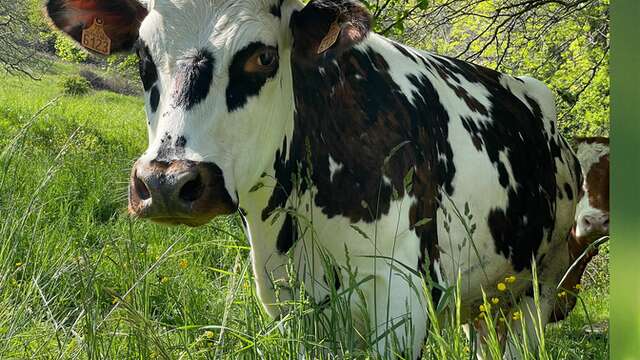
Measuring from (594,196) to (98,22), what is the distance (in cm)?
334

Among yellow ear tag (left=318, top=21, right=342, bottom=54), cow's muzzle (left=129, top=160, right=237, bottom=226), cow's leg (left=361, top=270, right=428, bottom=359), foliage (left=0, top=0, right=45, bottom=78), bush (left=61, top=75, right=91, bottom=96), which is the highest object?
yellow ear tag (left=318, top=21, right=342, bottom=54)

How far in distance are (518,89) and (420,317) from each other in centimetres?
254

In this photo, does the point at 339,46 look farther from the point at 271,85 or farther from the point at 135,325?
the point at 135,325

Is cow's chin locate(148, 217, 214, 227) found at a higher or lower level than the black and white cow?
lower

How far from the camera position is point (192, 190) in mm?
3318

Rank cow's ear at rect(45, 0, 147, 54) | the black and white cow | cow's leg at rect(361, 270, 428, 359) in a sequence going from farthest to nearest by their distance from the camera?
cow's ear at rect(45, 0, 147, 54) < cow's leg at rect(361, 270, 428, 359) < the black and white cow

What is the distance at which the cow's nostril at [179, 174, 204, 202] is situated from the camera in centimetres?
328

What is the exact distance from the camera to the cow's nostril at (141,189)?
3342mm

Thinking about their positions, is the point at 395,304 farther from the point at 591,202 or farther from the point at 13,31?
the point at 13,31

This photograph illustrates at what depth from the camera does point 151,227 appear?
691 centimetres

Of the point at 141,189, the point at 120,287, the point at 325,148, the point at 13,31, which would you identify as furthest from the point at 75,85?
the point at 141,189

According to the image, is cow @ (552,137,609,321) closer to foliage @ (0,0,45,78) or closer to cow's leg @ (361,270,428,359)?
cow's leg @ (361,270,428,359)

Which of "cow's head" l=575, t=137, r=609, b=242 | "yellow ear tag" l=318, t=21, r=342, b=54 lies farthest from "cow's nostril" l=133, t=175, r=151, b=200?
"cow's head" l=575, t=137, r=609, b=242

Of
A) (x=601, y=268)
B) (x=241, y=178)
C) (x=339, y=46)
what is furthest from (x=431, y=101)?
(x=601, y=268)
